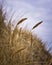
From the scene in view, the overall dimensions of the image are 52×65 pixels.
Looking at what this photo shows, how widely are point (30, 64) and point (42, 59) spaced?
4.30 ft

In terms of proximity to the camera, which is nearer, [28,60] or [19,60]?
[19,60]

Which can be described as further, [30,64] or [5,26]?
[5,26]

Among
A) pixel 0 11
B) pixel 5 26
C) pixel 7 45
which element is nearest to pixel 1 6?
pixel 0 11

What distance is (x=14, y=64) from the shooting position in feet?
13.8

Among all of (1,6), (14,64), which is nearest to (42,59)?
(1,6)

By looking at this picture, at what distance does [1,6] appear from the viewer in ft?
19.2

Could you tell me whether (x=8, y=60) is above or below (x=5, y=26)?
below

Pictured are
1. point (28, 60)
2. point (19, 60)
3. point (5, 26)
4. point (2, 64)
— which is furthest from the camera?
point (5, 26)

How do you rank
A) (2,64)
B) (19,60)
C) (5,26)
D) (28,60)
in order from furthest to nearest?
(5,26) → (28,60) → (19,60) → (2,64)

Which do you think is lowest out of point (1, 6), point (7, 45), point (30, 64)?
point (30, 64)

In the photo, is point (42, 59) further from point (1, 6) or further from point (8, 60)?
point (8, 60)

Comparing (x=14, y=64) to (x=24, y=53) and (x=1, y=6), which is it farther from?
(x=1, y=6)

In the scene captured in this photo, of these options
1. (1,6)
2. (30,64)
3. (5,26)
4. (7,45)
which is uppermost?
(1,6)

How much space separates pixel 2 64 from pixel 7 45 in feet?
1.63
